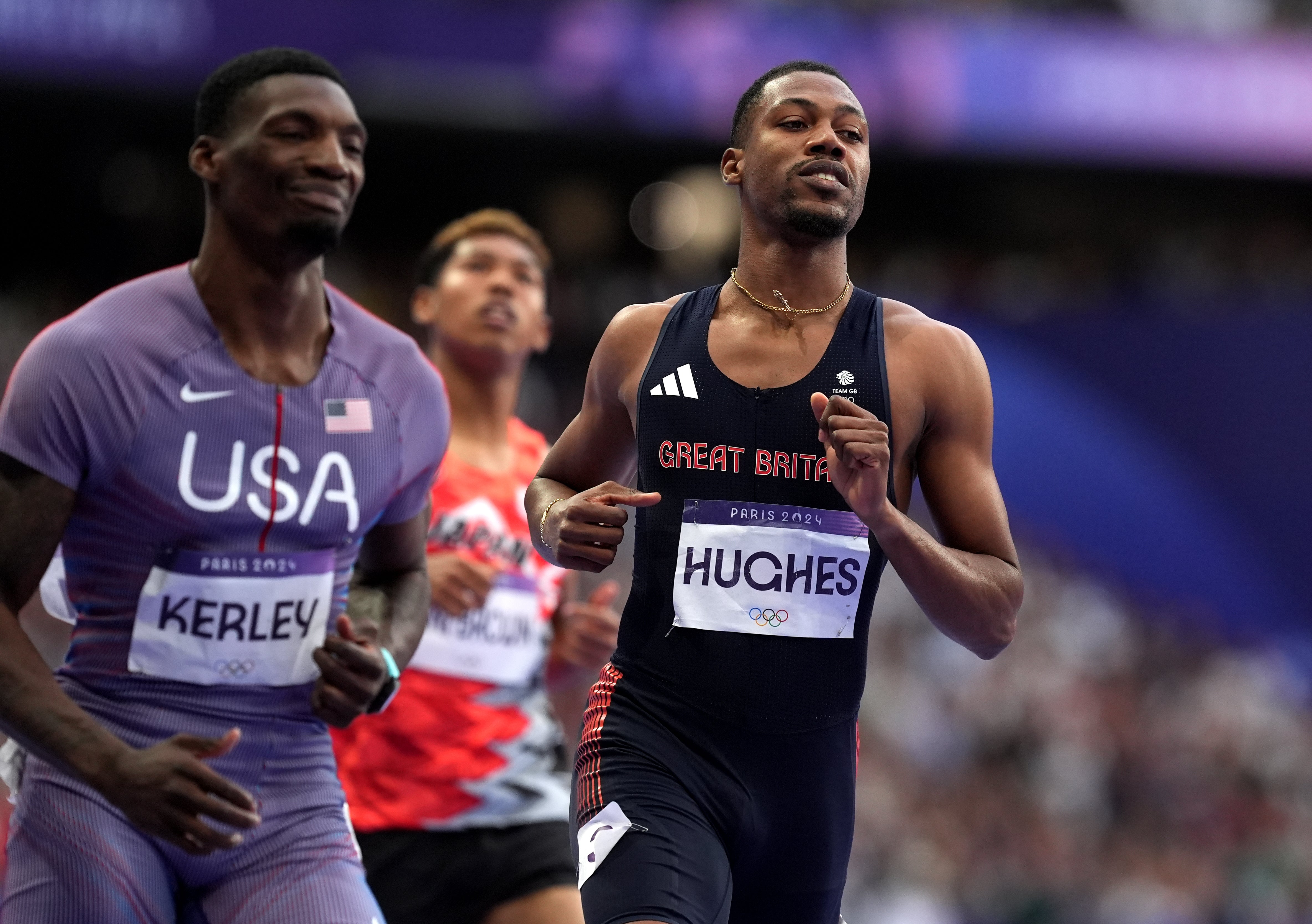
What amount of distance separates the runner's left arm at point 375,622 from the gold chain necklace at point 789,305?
957 mm

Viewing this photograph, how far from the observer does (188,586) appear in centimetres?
319

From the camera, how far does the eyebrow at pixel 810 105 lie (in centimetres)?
338

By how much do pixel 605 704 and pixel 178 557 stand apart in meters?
0.94

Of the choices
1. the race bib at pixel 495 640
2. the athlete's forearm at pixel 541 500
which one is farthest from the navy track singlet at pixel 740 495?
the race bib at pixel 495 640

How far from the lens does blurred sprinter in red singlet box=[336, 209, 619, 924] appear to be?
4.43 meters

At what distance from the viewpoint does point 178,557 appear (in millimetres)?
3199

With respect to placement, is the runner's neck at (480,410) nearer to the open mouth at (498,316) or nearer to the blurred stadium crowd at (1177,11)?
the open mouth at (498,316)

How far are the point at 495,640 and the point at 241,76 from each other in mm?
1906

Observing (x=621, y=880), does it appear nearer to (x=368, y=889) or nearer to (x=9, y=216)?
(x=368, y=889)

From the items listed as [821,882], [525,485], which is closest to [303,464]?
[821,882]

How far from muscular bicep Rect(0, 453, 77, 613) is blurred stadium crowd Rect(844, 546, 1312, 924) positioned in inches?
292

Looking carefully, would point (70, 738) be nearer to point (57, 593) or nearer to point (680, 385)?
point (57, 593)

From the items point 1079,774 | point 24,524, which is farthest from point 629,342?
point 1079,774

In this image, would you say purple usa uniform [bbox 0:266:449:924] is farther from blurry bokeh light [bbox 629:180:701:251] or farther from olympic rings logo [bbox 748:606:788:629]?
blurry bokeh light [bbox 629:180:701:251]
